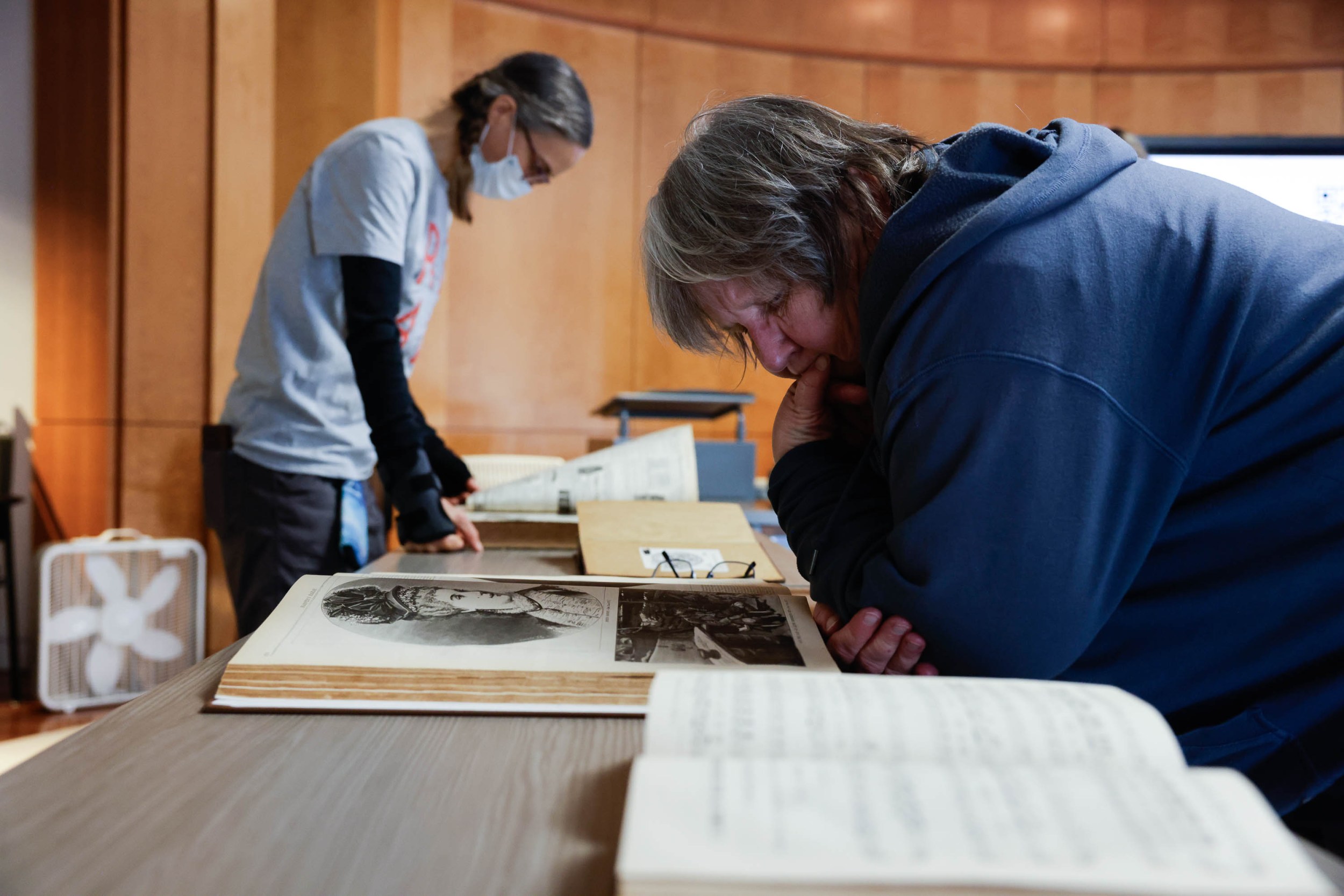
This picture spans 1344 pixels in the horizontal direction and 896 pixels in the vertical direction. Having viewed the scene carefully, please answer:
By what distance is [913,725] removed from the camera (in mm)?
377

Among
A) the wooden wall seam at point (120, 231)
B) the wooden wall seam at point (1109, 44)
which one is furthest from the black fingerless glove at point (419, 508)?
the wooden wall seam at point (1109, 44)

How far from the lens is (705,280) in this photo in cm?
83

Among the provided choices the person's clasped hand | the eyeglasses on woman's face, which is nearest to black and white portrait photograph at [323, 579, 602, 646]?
the person's clasped hand

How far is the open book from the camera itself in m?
1.47

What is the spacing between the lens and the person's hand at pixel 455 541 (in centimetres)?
130

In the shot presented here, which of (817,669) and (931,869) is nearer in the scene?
(931,869)

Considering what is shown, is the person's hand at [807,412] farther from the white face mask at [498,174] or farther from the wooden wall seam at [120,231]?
the wooden wall seam at [120,231]

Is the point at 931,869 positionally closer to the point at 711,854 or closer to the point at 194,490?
the point at 711,854

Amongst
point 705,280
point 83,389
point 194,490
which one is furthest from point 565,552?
point 83,389

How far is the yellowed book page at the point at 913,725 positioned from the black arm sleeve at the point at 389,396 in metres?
0.96

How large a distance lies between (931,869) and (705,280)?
62 centimetres

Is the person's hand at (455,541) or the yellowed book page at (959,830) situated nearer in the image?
the yellowed book page at (959,830)

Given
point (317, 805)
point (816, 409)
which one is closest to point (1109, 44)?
point (816, 409)

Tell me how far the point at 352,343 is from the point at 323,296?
15 centimetres
